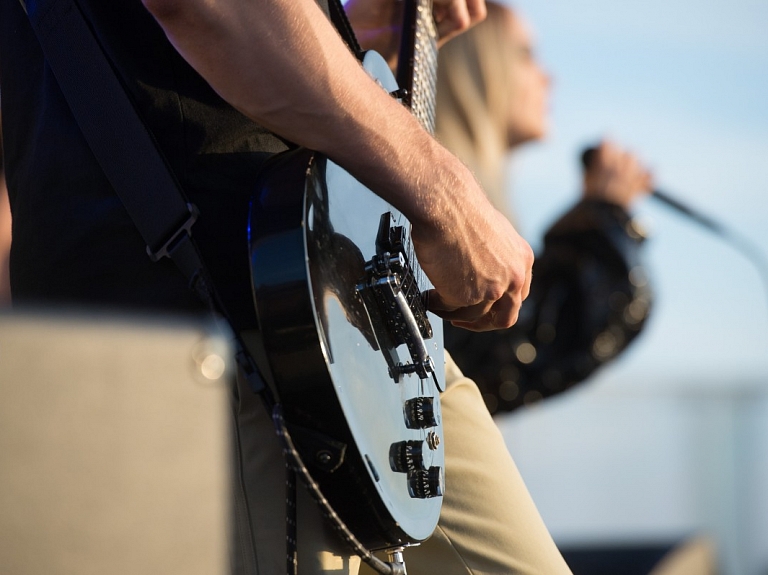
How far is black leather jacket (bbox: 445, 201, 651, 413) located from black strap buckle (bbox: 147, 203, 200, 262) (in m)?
2.17

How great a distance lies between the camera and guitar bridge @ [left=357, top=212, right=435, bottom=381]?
114cm

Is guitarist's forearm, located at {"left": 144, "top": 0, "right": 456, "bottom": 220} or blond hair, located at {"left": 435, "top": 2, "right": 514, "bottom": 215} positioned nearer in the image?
guitarist's forearm, located at {"left": 144, "top": 0, "right": 456, "bottom": 220}

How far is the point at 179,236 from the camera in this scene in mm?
1049

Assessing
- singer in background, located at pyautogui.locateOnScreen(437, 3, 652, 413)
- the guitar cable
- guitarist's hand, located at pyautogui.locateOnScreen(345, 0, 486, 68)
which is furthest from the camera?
singer in background, located at pyautogui.locateOnScreen(437, 3, 652, 413)

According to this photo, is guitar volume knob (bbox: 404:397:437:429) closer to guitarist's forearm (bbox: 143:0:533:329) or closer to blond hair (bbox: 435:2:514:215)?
guitarist's forearm (bbox: 143:0:533:329)

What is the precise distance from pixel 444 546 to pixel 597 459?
184 inches

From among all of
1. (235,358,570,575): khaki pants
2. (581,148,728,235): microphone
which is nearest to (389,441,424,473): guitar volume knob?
(235,358,570,575): khaki pants

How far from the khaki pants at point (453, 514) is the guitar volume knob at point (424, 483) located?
0.34 feet

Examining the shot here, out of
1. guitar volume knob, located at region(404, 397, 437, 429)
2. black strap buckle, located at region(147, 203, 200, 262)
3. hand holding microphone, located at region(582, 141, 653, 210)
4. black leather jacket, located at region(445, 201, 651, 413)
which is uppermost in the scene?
hand holding microphone, located at region(582, 141, 653, 210)

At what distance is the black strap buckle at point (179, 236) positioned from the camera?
1.04 m

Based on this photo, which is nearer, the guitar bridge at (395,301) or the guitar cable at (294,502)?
the guitar cable at (294,502)

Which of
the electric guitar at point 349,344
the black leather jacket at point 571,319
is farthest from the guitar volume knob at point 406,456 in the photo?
the black leather jacket at point 571,319

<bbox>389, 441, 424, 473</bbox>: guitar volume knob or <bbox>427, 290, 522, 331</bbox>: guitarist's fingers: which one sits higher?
<bbox>427, 290, 522, 331</bbox>: guitarist's fingers

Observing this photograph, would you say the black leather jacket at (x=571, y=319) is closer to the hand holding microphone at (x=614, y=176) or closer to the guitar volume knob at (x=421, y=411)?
the hand holding microphone at (x=614, y=176)
